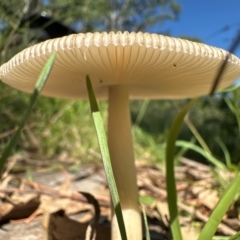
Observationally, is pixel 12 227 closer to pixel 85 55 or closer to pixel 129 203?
pixel 129 203

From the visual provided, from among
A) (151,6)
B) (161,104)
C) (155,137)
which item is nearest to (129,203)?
(155,137)

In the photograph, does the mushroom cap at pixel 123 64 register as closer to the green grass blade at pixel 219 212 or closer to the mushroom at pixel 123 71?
the mushroom at pixel 123 71

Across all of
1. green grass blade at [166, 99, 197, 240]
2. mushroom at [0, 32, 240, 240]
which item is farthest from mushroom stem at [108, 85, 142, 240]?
green grass blade at [166, 99, 197, 240]

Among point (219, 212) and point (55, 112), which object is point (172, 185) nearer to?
point (219, 212)

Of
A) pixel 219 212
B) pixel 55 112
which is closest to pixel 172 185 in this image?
pixel 219 212

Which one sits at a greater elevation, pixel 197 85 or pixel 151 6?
pixel 151 6

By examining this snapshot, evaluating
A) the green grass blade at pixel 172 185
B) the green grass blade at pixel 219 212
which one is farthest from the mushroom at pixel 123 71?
the green grass blade at pixel 219 212
